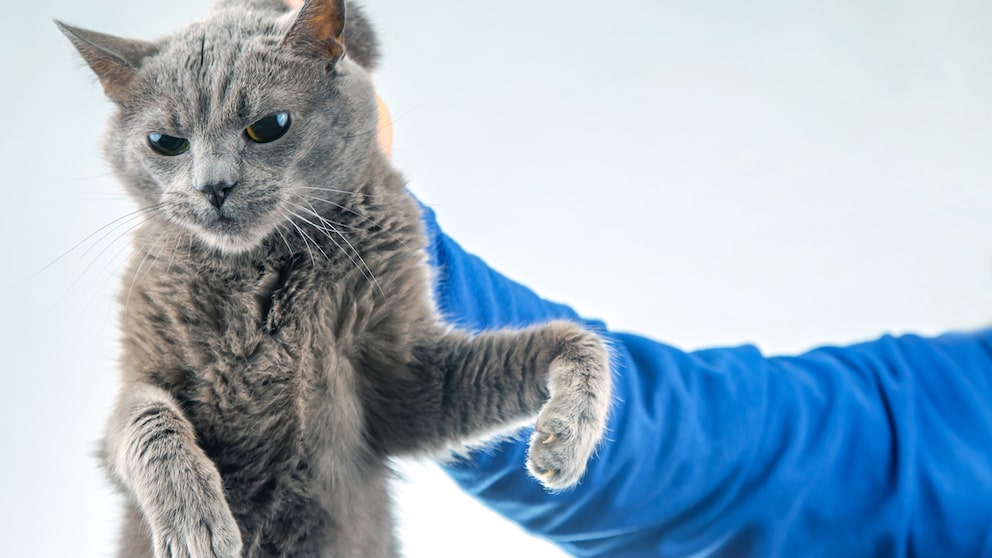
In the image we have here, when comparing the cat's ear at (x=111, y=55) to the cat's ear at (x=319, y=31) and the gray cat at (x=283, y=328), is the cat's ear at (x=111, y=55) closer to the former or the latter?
the gray cat at (x=283, y=328)

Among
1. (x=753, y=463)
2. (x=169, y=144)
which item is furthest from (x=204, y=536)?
(x=753, y=463)

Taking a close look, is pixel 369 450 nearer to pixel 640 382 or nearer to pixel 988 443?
pixel 640 382

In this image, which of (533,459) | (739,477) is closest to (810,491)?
(739,477)

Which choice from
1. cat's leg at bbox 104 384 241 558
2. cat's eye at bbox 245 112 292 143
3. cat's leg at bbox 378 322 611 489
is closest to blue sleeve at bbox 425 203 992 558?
cat's leg at bbox 378 322 611 489

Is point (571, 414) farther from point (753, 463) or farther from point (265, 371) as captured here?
point (753, 463)

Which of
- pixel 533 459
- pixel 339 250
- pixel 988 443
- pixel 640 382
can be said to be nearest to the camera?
pixel 533 459

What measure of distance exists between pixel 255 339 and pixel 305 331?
51mm

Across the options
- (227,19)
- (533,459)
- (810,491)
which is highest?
(227,19)

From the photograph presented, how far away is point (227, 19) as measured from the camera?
864 millimetres

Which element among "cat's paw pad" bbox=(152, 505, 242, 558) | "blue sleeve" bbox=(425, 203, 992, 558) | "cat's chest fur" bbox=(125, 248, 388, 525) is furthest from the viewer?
"blue sleeve" bbox=(425, 203, 992, 558)

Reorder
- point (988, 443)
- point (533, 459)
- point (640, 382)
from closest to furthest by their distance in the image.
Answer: point (533, 459), point (640, 382), point (988, 443)

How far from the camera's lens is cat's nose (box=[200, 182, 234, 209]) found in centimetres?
70

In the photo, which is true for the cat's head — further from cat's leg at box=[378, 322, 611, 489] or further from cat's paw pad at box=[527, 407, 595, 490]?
cat's paw pad at box=[527, 407, 595, 490]

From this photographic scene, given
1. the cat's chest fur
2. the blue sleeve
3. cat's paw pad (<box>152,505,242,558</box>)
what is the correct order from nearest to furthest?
cat's paw pad (<box>152,505,242,558</box>) < the cat's chest fur < the blue sleeve
